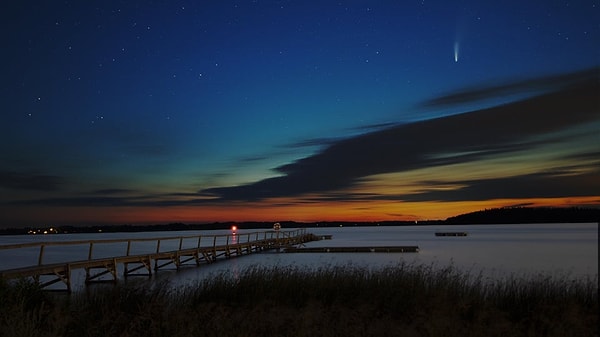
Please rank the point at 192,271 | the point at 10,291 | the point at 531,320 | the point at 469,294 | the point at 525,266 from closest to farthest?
the point at 531,320
the point at 10,291
the point at 469,294
the point at 192,271
the point at 525,266

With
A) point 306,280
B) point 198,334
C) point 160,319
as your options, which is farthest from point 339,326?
point 306,280

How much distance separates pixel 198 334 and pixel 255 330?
99 centimetres

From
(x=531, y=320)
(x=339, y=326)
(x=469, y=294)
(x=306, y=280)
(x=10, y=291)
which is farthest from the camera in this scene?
(x=306, y=280)

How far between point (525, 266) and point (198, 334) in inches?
1621

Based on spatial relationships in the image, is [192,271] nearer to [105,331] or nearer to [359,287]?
[359,287]

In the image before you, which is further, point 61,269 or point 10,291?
point 61,269

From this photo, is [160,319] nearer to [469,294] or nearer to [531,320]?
[531,320]

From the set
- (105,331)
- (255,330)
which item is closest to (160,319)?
(105,331)

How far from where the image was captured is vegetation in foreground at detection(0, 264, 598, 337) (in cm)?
927

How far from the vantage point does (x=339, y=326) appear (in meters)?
9.54

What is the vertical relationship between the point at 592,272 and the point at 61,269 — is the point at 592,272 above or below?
below

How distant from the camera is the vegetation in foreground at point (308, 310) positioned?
9266 millimetres

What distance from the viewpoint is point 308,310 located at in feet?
36.1

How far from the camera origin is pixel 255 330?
935 cm
